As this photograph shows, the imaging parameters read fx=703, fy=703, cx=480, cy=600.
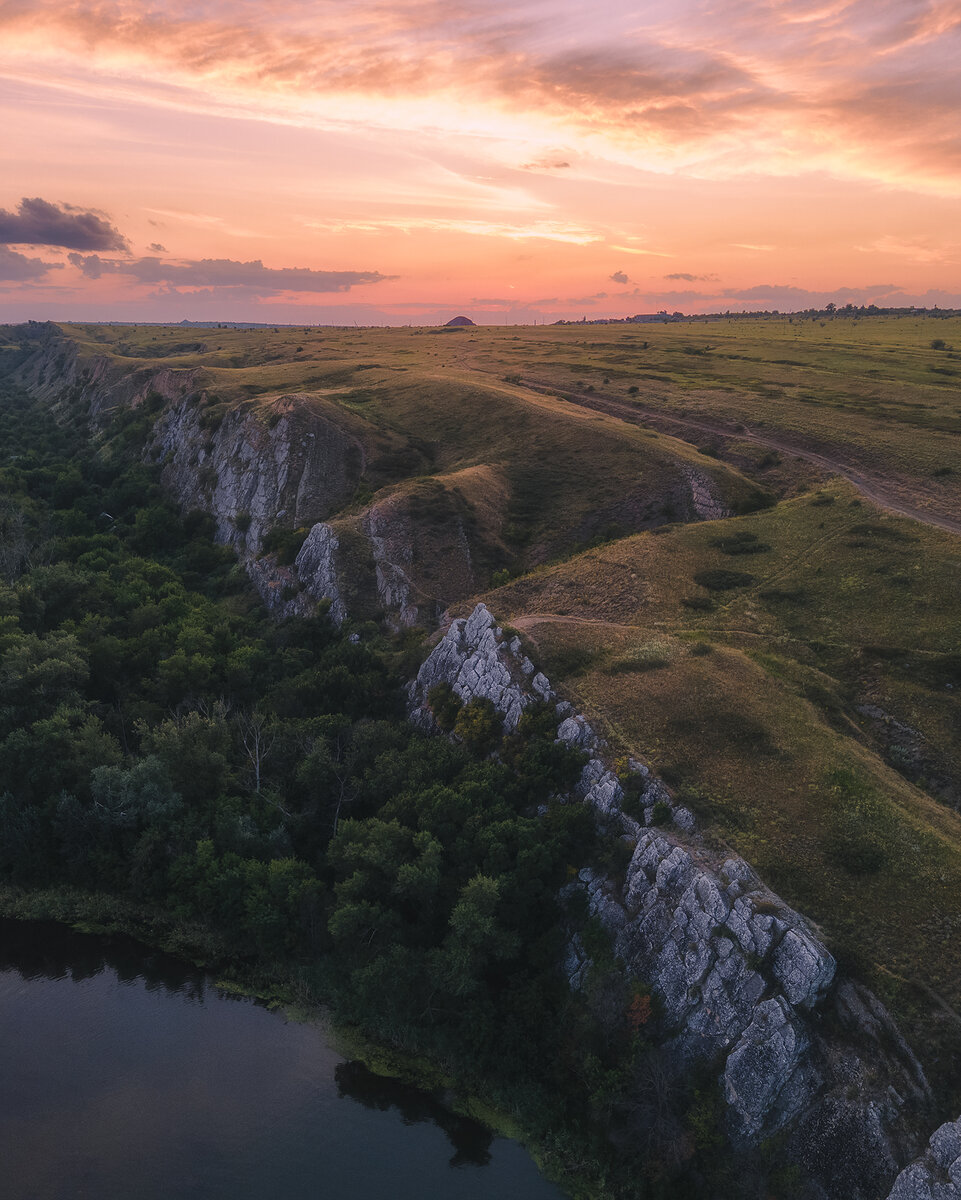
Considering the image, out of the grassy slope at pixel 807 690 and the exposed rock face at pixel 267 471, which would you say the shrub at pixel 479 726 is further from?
the exposed rock face at pixel 267 471

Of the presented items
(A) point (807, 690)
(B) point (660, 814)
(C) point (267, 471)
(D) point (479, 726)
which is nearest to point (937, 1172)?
(B) point (660, 814)

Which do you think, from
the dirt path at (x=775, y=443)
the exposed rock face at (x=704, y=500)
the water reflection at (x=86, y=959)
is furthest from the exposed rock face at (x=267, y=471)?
the water reflection at (x=86, y=959)

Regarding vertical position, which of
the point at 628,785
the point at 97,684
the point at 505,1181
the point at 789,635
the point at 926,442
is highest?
the point at 926,442

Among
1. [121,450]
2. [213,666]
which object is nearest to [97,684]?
[213,666]

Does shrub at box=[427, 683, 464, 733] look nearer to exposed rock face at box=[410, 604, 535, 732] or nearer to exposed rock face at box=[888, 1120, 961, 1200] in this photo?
exposed rock face at box=[410, 604, 535, 732]

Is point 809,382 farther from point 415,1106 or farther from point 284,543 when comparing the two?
point 415,1106

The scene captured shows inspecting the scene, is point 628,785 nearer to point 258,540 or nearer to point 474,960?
point 474,960

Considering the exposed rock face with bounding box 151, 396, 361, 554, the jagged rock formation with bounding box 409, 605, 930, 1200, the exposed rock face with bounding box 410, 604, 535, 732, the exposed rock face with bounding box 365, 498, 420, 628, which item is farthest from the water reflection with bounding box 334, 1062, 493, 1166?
the exposed rock face with bounding box 151, 396, 361, 554
